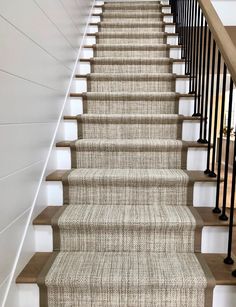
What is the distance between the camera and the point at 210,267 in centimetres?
134

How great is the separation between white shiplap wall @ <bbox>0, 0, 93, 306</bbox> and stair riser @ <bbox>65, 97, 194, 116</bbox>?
36 cm

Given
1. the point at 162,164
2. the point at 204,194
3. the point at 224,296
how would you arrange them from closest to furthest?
the point at 224,296, the point at 204,194, the point at 162,164

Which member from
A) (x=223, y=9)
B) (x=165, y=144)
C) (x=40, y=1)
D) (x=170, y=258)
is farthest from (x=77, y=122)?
(x=223, y=9)

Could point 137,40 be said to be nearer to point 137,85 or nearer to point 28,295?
point 137,85

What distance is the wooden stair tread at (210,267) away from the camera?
1.25 meters

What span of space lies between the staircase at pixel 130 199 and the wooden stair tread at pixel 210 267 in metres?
0.02

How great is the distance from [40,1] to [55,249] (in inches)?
54.0

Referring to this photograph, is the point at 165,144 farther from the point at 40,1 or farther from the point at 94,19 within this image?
the point at 94,19

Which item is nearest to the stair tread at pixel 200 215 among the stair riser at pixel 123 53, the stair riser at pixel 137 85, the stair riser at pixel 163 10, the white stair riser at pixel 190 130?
the white stair riser at pixel 190 130

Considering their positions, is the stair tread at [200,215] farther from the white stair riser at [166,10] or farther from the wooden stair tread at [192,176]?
the white stair riser at [166,10]

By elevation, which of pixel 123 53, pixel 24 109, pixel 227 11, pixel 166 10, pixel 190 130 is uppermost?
pixel 166 10

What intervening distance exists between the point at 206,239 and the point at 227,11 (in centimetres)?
307

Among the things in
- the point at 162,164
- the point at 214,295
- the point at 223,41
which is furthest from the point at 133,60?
the point at 214,295

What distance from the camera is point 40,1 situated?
157 centimetres
